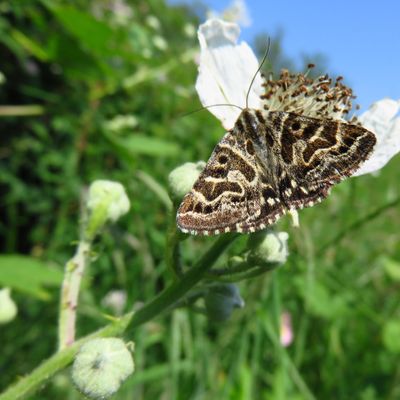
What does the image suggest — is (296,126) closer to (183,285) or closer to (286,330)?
(183,285)

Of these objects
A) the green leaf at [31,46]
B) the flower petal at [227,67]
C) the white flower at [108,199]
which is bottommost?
the white flower at [108,199]

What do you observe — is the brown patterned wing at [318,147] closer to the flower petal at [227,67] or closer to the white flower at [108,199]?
the flower petal at [227,67]

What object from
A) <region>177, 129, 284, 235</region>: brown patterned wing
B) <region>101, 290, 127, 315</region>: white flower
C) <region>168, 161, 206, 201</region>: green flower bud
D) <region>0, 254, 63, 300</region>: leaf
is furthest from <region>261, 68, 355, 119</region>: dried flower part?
<region>101, 290, 127, 315</region>: white flower

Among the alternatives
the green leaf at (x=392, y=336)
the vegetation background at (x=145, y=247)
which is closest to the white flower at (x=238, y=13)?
the vegetation background at (x=145, y=247)

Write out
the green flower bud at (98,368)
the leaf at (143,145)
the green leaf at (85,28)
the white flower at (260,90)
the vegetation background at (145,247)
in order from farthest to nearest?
1. the leaf at (143,145)
2. the green leaf at (85,28)
3. the vegetation background at (145,247)
4. the white flower at (260,90)
5. the green flower bud at (98,368)

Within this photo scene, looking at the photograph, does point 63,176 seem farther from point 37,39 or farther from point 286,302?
point 286,302

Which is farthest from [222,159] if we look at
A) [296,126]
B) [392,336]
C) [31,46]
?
[31,46]

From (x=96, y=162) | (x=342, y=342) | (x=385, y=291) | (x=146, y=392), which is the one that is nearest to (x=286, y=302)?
(x=342, y=342)
